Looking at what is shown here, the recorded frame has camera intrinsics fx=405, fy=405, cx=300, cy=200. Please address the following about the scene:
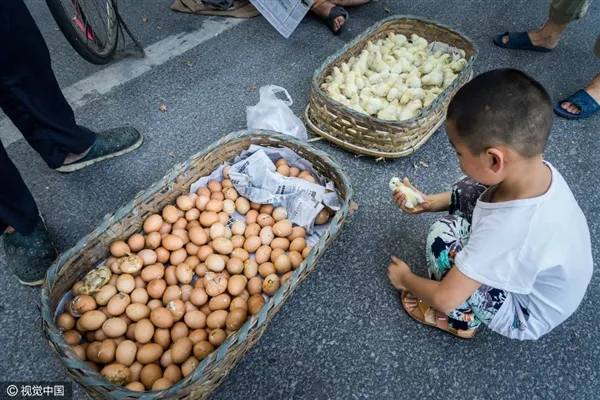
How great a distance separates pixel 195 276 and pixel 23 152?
1104mm

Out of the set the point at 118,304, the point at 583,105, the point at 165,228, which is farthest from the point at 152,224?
the point at 583,105

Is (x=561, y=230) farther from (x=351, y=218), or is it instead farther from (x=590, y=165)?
(x=590, y=165)

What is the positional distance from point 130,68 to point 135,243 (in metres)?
1.38

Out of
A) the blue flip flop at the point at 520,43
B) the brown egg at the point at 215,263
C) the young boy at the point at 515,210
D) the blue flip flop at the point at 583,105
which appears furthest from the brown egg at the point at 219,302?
the blue flip flop at the point at 520,43

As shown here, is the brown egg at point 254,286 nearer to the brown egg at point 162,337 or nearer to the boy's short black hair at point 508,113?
the brown egg at point 162,337

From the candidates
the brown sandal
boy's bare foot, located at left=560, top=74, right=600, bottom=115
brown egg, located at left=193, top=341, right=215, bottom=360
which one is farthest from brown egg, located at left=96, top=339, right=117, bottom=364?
boy's bare foot, located at left=560, top=74, right=600, bottom=115

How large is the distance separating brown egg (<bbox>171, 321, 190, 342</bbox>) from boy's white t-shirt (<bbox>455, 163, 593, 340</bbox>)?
31.6 inches

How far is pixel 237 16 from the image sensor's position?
9.27 feet

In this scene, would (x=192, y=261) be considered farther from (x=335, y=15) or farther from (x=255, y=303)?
(x=335, y=15)

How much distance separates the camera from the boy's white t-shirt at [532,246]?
3.07 ft

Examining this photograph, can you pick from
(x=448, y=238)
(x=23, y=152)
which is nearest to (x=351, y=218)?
(x=448, y=238)

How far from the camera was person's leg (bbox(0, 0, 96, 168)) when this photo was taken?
4.05ft

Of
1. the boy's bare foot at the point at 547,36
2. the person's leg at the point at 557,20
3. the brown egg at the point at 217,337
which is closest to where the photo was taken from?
the brown egg at the point at 217,337

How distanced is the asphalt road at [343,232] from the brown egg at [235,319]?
176 mm
